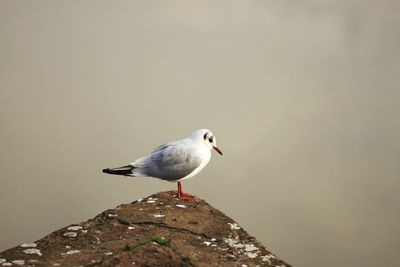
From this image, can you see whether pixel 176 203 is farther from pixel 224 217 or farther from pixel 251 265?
pixel 251 265

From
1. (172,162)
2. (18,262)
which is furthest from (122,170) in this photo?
(18,262)

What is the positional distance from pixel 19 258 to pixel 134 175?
14.4 ft

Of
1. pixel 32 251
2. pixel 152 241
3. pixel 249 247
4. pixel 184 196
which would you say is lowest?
pixel 249 247

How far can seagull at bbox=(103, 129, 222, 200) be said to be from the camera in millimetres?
14328

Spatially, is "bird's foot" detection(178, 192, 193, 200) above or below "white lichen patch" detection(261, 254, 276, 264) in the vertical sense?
above

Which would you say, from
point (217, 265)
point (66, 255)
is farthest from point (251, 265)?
point (66, 255)

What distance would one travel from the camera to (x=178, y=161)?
1438cm

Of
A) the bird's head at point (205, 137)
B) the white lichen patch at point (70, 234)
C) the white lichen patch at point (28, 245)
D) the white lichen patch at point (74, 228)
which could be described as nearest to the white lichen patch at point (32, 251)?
the white lichen patch at point (28, 245)

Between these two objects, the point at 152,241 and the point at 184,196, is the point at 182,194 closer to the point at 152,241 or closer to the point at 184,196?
the point at 184,196

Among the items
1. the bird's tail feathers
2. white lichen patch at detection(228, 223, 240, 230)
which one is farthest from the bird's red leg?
white lichen patch at detection(228, 223, 240, 230)

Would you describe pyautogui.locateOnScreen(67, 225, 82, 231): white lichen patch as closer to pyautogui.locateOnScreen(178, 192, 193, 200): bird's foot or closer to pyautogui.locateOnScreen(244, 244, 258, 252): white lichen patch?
pyautogui.locateOnScreen(178, 192, 193, 200): bird's foot

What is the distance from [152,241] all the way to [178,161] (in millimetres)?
3536

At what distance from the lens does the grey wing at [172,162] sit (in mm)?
14297

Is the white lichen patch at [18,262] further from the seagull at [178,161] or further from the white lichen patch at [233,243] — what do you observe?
the white lichen patch at [233,243]
